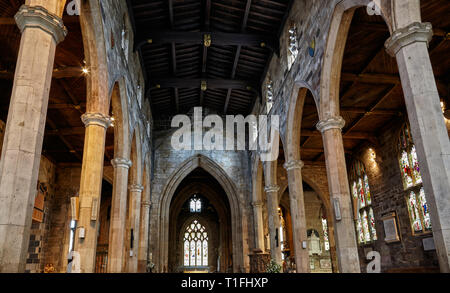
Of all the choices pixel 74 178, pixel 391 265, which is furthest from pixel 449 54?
pixel 74 178

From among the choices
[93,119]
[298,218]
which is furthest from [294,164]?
[93,119]

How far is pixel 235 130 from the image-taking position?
22141 millimetres

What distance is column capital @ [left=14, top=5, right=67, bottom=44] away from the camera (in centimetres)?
537

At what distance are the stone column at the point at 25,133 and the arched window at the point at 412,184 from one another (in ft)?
41.8

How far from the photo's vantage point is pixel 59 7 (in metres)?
5.86

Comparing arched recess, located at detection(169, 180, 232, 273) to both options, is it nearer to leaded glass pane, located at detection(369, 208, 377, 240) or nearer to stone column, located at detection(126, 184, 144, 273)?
stone column, located at detection(126, 184, 144, 273)

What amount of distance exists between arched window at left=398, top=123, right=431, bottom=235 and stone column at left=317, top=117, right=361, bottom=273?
20.1ft

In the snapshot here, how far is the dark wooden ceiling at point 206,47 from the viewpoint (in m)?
13.6

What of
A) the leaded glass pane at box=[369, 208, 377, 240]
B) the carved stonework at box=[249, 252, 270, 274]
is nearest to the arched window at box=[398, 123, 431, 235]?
the leaded glass pane at box=[369, 208, 377, 240]

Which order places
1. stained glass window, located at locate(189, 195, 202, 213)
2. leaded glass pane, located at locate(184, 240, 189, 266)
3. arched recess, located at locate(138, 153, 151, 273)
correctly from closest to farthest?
arched recess, located at locate(138, 153, 151, 273) → leaded glass pane, located at locate(184, 240, 189, 266) → stained glass window, located at locate(189, 195, 202, 213)

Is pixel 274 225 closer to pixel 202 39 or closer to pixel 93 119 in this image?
pixel 202 39

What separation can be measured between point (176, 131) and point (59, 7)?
15.7 metres

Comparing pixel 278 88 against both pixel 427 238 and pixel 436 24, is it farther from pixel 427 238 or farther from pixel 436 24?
pixel 427 238

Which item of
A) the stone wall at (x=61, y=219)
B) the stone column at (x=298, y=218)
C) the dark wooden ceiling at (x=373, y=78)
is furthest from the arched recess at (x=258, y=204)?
the stone wall at (x=61, y=219)
